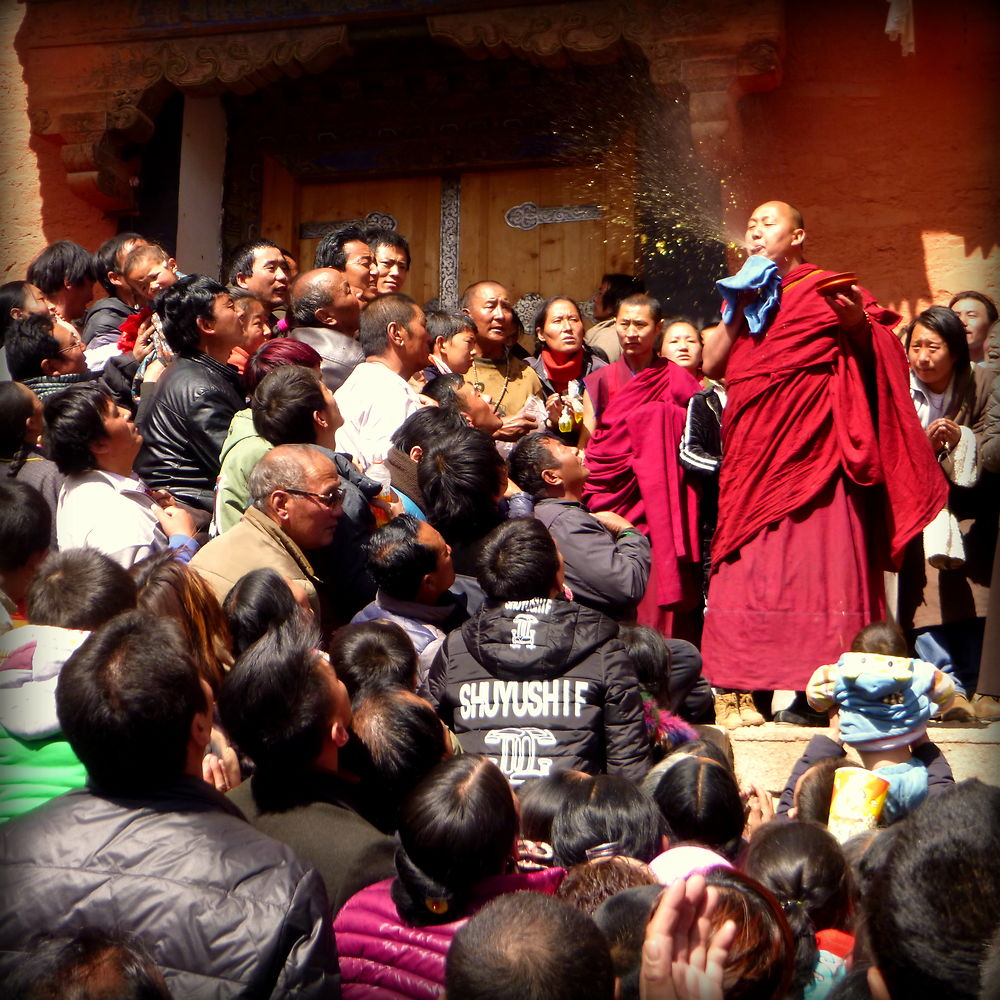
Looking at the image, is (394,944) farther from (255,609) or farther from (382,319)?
(382,319)

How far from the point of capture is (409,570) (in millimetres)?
4047

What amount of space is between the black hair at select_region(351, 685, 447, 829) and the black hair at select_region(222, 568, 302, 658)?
41 centimetres

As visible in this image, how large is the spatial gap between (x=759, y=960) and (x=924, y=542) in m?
3.75

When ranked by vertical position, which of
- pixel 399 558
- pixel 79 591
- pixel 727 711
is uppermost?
pixel 399 558

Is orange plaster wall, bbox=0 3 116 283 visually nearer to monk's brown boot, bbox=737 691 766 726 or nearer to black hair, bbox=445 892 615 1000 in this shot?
monk's brown boot, bbox=737 691 766 726

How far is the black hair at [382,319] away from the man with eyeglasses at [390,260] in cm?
106

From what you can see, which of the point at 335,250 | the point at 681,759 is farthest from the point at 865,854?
the point at 335,250

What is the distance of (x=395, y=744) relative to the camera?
9.71ft

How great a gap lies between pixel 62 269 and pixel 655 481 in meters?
2.80

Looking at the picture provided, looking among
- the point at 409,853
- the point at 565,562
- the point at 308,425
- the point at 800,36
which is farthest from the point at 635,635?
the point at 800,36

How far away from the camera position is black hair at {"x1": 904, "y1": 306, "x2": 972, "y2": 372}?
576 cm

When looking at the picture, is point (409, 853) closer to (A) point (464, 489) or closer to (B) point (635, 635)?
(B) point (635, 635)

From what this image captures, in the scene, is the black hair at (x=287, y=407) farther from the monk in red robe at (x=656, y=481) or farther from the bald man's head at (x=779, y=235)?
the bald man's head at (x=779, y=235)

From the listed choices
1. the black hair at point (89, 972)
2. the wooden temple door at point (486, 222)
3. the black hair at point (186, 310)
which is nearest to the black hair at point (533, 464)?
the black hair at point (186, 310)
